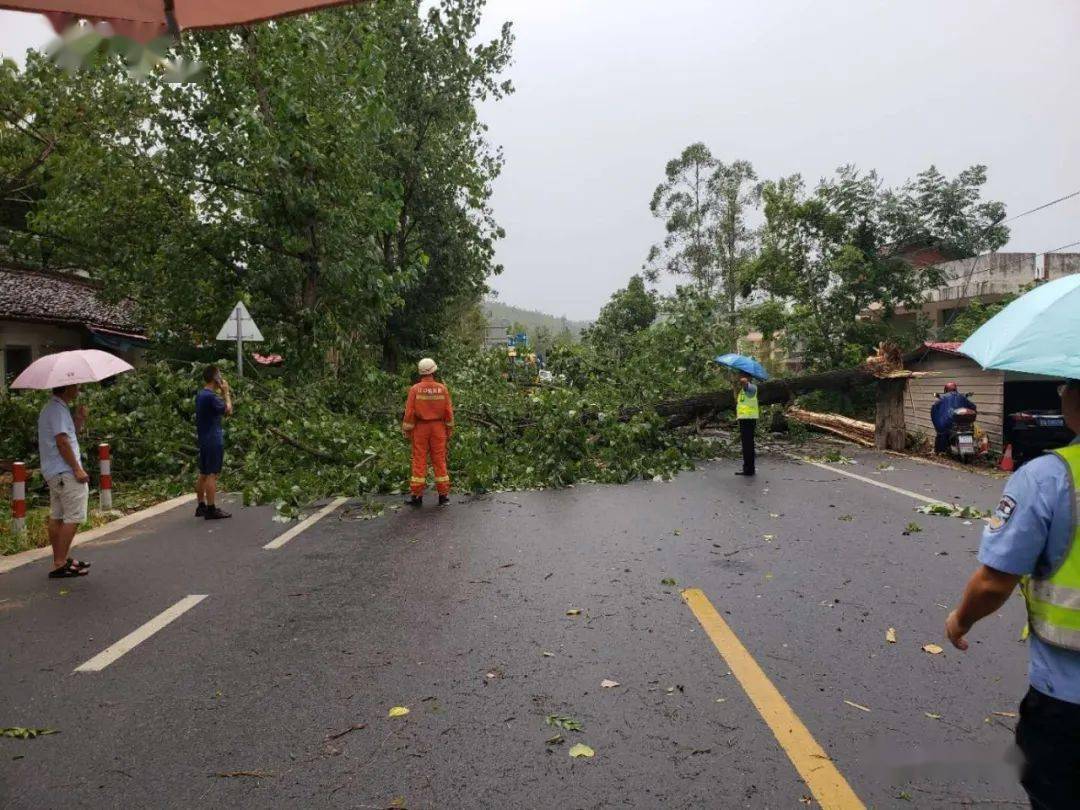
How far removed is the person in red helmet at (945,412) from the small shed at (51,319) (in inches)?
820

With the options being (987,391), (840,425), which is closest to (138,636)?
(840,425)

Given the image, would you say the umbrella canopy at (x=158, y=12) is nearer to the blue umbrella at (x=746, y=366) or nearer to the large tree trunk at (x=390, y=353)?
the blue umbrella at (x=746, y=366)

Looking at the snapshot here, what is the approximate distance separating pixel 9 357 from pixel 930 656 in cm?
2675

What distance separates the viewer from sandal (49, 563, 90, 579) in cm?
641

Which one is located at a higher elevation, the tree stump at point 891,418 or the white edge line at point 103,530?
the tree stump at point 891,418

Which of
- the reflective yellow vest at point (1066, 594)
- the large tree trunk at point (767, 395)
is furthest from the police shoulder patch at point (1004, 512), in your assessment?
the large tree trunk at point (767, 395)

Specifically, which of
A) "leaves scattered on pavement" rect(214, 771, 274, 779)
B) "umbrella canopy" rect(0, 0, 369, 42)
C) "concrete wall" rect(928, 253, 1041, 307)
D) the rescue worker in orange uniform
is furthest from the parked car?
"concrete wall" rect(928, 253, 1041, 307)

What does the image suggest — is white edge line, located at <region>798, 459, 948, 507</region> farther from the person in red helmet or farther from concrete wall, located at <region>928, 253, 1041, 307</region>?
concrete wall, located at <region>928, 253, 1041, 307</region>

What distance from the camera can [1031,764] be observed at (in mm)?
2000

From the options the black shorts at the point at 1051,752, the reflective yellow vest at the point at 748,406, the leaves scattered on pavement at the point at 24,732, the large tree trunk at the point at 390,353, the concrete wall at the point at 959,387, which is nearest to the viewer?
the black shorts at the point at 1051,752

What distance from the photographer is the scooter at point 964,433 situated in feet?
43.8

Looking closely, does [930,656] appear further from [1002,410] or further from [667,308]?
[667,308]

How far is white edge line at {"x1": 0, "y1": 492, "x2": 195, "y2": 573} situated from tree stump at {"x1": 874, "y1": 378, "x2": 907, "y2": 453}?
41.2ft

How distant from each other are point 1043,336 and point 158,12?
8.58 ft
